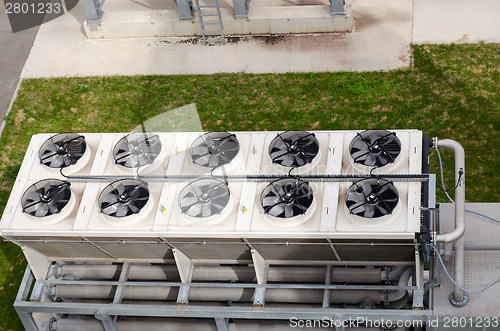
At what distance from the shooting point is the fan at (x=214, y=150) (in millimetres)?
14227

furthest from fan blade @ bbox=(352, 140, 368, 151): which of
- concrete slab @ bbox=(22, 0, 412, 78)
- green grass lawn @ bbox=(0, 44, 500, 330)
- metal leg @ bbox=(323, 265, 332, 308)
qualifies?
concrete slab @ bbox=(22, 0, 412, 78)

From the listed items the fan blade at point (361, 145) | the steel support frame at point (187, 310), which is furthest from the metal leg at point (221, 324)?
the fan blade at point (361, 145)

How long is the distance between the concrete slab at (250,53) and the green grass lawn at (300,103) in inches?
15.7

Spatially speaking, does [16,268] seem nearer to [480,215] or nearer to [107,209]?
[107,209]

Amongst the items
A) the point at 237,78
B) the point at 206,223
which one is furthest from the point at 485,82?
the point at 206,223

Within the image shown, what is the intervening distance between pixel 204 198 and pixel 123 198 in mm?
1475

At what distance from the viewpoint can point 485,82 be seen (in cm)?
2047

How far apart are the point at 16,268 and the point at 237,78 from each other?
784cm

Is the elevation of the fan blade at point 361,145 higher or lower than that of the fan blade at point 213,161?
higher

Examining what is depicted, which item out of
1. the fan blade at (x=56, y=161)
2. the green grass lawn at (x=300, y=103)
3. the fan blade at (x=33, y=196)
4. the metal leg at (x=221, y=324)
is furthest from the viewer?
the green grass lawn at (x=300, y=103)

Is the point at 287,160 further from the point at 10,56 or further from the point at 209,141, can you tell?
the point at 10,56

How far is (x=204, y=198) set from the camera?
13648 millimetres

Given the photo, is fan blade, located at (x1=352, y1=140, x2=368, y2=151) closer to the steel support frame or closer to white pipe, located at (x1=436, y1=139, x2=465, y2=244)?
white pipe, located at (x1=436, y1=139, x2=465, y2=244)

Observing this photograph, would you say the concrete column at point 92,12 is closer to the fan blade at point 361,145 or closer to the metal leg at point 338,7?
the metal leg at point 338,7
